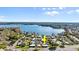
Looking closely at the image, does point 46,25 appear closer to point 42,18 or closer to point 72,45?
point 42,18

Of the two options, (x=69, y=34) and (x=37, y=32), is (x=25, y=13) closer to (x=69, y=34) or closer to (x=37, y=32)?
(x=37, y=32)

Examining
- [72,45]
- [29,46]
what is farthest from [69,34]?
[29,46]

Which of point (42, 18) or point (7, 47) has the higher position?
point (42, 18)

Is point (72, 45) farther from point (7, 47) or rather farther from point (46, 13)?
point (7, 47)

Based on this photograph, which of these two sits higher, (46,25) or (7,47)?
(46,25)
